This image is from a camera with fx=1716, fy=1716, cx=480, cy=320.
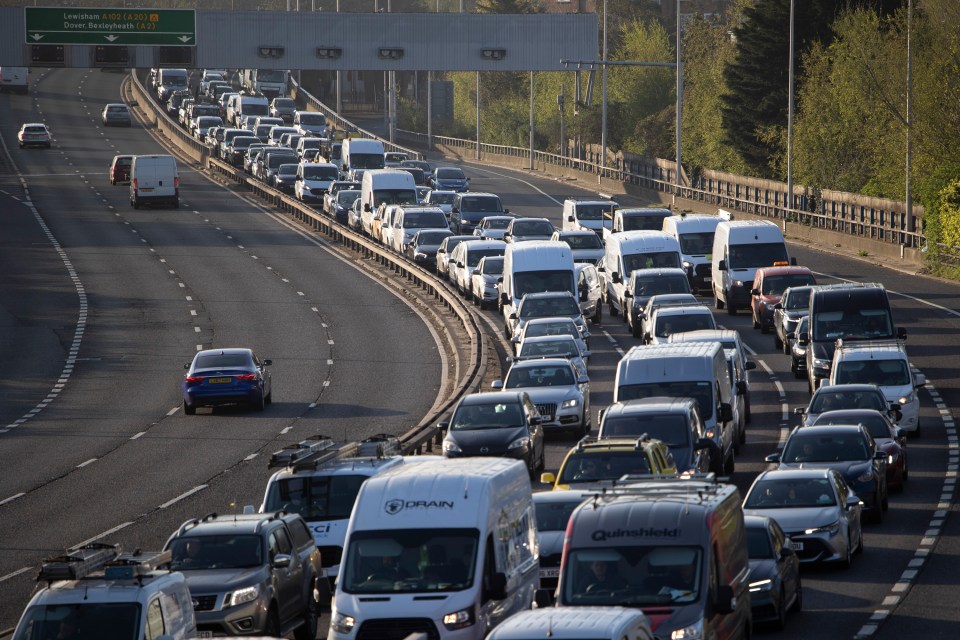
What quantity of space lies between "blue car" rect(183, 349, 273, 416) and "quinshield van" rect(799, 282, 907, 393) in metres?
11.9

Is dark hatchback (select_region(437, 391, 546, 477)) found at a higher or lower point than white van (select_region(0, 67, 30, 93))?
lower

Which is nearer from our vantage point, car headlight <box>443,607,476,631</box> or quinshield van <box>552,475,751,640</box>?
quinshield van <box>552,475,751,640</box>

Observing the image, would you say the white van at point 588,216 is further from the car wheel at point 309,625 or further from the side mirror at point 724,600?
the side mirror at point 724,600

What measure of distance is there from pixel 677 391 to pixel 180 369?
17896 mm

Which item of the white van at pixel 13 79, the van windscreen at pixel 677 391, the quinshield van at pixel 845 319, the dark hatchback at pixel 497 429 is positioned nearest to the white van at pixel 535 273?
the quinshield van at pixel 845 319

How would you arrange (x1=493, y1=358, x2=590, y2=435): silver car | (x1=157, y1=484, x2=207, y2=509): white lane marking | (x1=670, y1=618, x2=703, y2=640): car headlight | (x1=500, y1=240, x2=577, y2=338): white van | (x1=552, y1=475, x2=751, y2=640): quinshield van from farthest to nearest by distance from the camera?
(x1=500, y1=240, x2=577, y2=338): white van < (x1=493, y1=358, x2=590, y2=435): silver car < (x1=157, y1=484, x2=207, y2=509): white lane marking < (x1=552, y1=475, x2=751, y2=640): quinshield van < (x1=670, y1=618, x2=703, y2=640): car headlight

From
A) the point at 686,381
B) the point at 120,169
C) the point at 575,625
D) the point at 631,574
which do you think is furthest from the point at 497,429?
the point at 120,169

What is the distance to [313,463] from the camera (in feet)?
71.8

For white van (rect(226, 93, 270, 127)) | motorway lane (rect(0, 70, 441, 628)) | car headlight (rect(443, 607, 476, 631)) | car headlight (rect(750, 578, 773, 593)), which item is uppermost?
white van (rect(226, 93, 270, 127))

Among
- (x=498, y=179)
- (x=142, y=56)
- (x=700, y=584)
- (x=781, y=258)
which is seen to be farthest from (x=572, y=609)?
(x=498, y=179)

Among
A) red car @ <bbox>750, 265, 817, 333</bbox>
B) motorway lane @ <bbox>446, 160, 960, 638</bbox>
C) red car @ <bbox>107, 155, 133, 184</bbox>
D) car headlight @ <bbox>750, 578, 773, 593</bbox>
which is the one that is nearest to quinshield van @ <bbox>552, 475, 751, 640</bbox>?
car headlight @ <bbox>750, 578, 773, 593</bbox>

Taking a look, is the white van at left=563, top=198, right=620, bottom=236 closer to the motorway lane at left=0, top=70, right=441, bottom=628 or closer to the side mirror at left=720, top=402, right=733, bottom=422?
the motorway lane at left=0, top=70, right=441, bottom=628

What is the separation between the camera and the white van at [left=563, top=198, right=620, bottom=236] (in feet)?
201

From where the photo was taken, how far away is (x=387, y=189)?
64.7 meters
